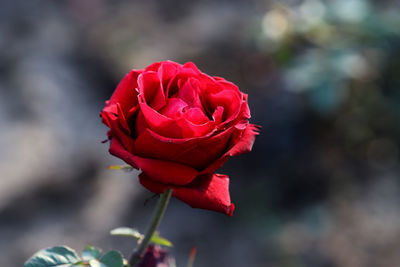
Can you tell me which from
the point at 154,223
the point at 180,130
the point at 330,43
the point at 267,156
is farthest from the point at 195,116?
the point at 267,156

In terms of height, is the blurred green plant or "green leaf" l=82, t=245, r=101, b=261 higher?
"green leaf" l=82, t=245, r=101, b=261

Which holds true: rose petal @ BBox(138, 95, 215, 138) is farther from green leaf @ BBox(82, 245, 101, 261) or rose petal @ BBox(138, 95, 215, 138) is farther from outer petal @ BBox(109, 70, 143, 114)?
green leaf @ BBox(82, 245, 101, 261)

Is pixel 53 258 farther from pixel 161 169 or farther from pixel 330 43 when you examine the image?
pixel 330 43

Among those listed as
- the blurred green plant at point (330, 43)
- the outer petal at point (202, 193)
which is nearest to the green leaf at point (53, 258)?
the outer petal at point (202, 193)

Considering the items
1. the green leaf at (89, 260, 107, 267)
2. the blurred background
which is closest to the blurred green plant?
the blurred background

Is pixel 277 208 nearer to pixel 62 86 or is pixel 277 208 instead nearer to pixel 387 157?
pixel 387 157

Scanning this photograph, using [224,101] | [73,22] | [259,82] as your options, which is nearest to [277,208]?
[259,82]

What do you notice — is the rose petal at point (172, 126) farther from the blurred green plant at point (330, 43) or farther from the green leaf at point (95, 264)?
the blurred green plant at point (330, 43)
